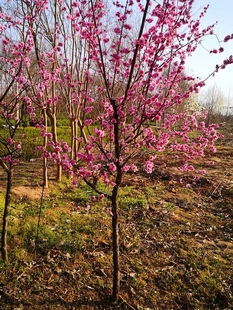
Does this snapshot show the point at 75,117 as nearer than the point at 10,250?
No

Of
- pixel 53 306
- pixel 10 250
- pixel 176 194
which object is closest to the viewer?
pixel 53 306

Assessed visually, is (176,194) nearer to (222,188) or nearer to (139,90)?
(222,188)

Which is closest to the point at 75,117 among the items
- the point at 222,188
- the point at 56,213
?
the point at 56,213

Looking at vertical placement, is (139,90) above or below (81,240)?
above

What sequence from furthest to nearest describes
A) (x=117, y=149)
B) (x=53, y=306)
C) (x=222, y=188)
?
(x=222, y=188), (x=53, y=306), (x=117, y=149)

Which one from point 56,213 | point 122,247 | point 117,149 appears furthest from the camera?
point 56,213

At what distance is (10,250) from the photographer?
3801 millimetres

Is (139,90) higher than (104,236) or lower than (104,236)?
higher

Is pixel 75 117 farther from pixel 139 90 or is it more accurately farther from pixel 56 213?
pixel 139 90

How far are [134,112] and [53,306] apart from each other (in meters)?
2.29

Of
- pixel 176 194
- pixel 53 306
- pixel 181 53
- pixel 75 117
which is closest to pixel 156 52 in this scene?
pixel 181 53

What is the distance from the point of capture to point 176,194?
6.62m

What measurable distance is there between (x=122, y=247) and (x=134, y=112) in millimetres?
2304

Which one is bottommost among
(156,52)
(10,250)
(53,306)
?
(53,306)
